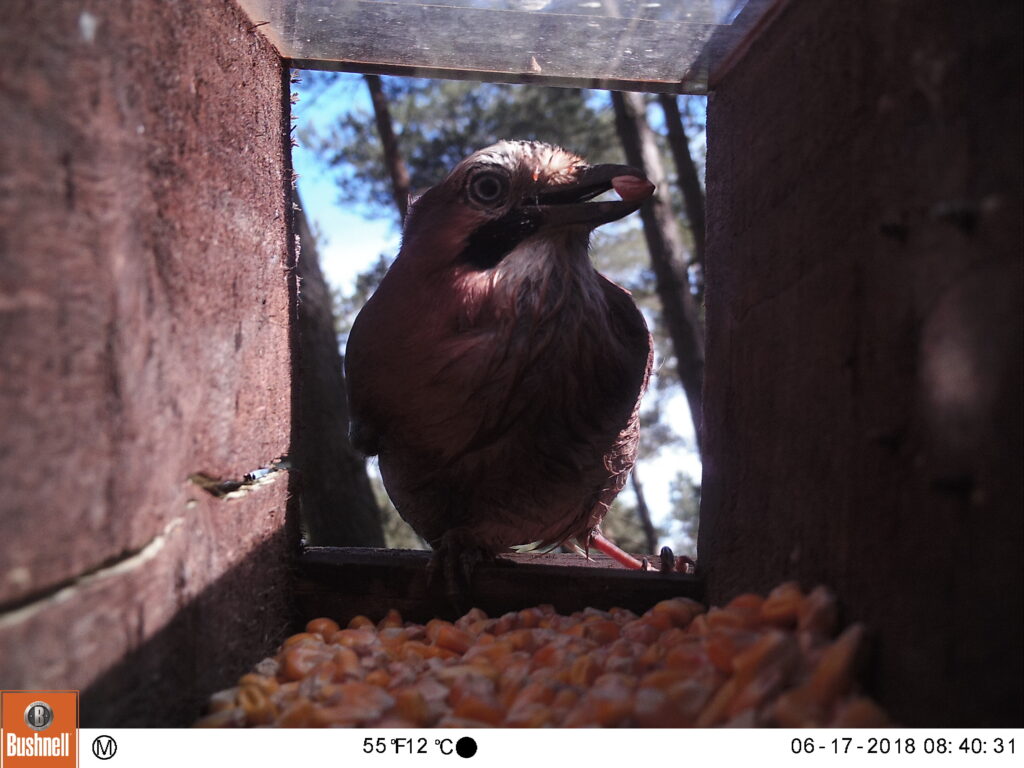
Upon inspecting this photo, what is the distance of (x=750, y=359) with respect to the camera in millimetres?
1565

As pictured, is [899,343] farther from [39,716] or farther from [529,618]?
[39,716]

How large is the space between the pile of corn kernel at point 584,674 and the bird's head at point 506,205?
1.01m

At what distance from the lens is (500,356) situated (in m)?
1.99

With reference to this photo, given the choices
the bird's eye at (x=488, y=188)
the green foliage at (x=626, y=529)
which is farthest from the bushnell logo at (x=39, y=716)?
the green foliage at (x=626, y=529)

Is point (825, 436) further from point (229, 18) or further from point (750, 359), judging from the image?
point (229, 18)

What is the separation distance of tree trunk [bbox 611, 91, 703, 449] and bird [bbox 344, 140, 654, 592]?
330 cm

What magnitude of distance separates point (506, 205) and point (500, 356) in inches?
18.4

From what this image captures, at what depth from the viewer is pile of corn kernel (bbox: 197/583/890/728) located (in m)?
1.04

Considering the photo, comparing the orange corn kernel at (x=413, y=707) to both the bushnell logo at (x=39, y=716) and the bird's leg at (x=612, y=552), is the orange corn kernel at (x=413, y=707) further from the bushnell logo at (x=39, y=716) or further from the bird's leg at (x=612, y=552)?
the bird's leg at (x=612, y=552)

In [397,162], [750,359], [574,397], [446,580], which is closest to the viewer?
[750,359]

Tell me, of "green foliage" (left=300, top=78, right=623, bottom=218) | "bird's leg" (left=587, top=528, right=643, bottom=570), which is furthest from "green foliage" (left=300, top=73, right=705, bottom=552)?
"bird's leg" (left=587, top=528, right=643, bottom=570)

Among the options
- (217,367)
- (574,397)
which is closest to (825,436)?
Result: (574,397)

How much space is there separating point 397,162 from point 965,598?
17.4ft

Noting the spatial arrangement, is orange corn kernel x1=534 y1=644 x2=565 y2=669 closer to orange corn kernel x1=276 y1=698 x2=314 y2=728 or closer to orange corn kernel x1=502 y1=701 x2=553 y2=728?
orange corn kernel x1=502 y1=701 x2=553 y2=728
